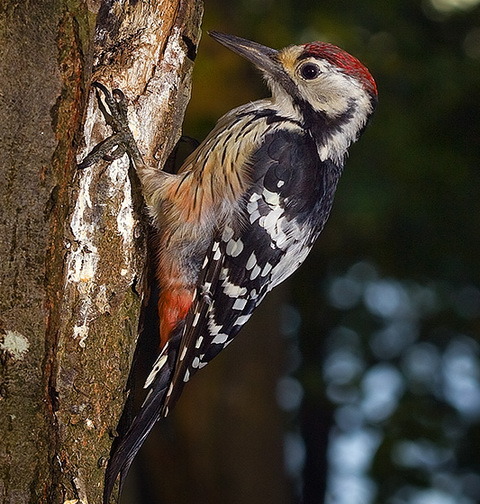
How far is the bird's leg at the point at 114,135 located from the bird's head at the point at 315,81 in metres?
0.80

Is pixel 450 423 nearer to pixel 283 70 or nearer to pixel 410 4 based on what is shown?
pixel 410 4

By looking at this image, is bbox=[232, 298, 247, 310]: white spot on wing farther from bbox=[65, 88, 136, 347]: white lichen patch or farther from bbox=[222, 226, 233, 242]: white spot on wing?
bbox=[65, 88, 136, 347]: white lichen patch

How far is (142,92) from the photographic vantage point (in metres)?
3.00

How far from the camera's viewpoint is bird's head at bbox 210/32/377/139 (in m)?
3.54

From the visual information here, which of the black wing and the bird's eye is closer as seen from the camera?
the black wing

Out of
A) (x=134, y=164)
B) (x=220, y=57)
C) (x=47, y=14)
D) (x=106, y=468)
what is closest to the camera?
(x=47, y=14)

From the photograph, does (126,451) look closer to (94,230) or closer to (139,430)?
(139,430)

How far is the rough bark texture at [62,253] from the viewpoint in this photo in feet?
7.13

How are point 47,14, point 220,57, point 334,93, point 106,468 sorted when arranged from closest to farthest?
1. point 47,14
2. point 106,468
3. point 334,93
4. point 220,57

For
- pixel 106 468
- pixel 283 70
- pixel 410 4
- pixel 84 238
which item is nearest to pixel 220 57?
pixel 410 4

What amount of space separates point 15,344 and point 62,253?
0.30 m

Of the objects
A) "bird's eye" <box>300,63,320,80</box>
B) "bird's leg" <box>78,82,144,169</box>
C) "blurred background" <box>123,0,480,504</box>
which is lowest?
"blurred background" <box>123,0,480,504</box>

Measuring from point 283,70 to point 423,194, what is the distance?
262cm

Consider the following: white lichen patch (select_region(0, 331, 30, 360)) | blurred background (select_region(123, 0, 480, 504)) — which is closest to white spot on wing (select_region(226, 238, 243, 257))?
white lichen patch (select_region(0, 331, 30, 360))
